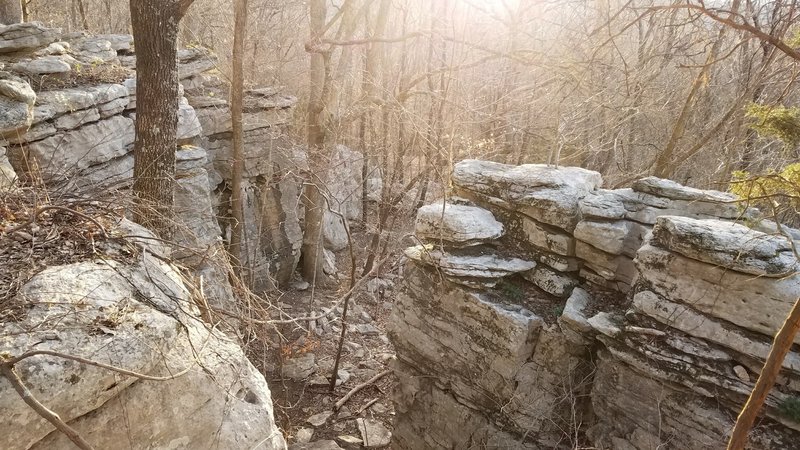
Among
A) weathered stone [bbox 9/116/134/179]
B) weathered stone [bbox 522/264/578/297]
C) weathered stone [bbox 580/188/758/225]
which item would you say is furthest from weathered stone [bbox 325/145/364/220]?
weathered stone [bbox 580/188/758/225]

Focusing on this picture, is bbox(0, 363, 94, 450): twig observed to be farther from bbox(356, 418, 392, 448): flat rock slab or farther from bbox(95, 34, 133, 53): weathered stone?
bbox(95, 34, 133, 53): weathered stone

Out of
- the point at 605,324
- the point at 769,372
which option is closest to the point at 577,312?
the point at 605,324

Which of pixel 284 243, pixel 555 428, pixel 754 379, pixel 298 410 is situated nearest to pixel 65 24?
pixel 284 243

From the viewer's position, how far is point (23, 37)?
7.18m

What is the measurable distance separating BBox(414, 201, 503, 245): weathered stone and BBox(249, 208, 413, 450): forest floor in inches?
90.0

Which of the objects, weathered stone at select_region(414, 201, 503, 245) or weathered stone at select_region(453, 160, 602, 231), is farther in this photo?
weathered stone at select_region(414, 201, 503, 245)

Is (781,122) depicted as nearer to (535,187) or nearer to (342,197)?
(535,187)

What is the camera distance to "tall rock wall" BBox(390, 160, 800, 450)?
483 cm

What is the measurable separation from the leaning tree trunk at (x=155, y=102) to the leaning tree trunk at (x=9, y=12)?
18.3 ft

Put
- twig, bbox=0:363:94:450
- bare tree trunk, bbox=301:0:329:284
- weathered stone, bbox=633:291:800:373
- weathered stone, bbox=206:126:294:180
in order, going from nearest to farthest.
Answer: twig, bbox=0:363:94:450 → weathered stone, bbox=633:291:800:373 → bare tree trunk, bbox=301:0:329:284 → weathered stone, bbox=206:126:294:180

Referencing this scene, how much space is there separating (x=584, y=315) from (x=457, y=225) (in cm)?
191

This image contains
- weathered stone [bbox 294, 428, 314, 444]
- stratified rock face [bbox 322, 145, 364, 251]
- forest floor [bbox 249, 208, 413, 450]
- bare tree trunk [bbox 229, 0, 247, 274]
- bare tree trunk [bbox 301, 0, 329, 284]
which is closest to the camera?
weathered stone [bbox 294, 428, 314, 444]

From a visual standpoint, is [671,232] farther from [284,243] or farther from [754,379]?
[284,243]

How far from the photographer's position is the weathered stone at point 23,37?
7.09 meters
